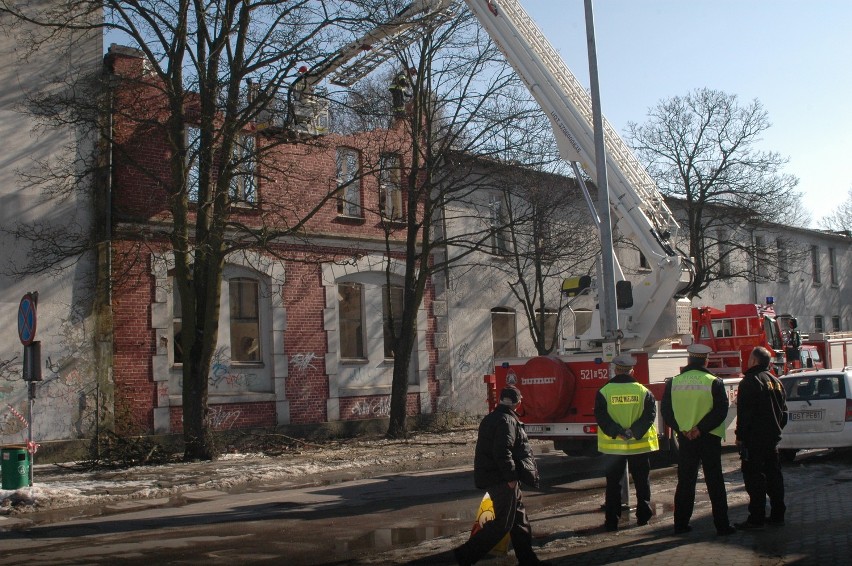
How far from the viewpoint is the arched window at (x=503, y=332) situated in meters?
26.0

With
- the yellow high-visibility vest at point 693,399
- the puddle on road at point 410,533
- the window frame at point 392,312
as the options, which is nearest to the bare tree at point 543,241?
the window frame at point 392,312

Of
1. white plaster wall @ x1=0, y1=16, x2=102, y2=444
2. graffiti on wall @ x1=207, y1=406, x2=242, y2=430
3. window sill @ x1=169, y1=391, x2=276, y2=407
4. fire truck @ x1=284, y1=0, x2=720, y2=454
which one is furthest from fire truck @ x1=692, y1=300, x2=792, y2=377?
white plaster wall @ x1=0, y1=16, x2=102, y2=444

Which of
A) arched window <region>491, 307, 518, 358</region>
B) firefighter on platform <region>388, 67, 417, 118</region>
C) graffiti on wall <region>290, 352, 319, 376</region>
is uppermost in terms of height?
firefighter on platform <region>388, 67, 417, 118</region>

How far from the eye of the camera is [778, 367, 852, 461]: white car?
534 inches

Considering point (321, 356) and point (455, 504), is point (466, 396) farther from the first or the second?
point (455, 504)

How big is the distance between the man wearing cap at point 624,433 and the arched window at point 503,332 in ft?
55.4

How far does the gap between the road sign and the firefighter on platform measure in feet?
30.5

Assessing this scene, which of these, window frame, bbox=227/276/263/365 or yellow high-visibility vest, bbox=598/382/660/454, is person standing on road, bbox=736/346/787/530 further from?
window frame, bbox=227/276/263/365

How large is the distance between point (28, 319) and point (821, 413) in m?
11.6

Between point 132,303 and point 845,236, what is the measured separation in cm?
3645

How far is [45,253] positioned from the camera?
1662 centimetres

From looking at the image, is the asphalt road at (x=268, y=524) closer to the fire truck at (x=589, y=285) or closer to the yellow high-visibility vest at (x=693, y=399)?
the fire truck at (x=589, y=285)

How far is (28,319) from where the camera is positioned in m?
12.5

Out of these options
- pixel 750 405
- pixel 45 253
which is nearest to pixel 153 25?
pixel 45 253
